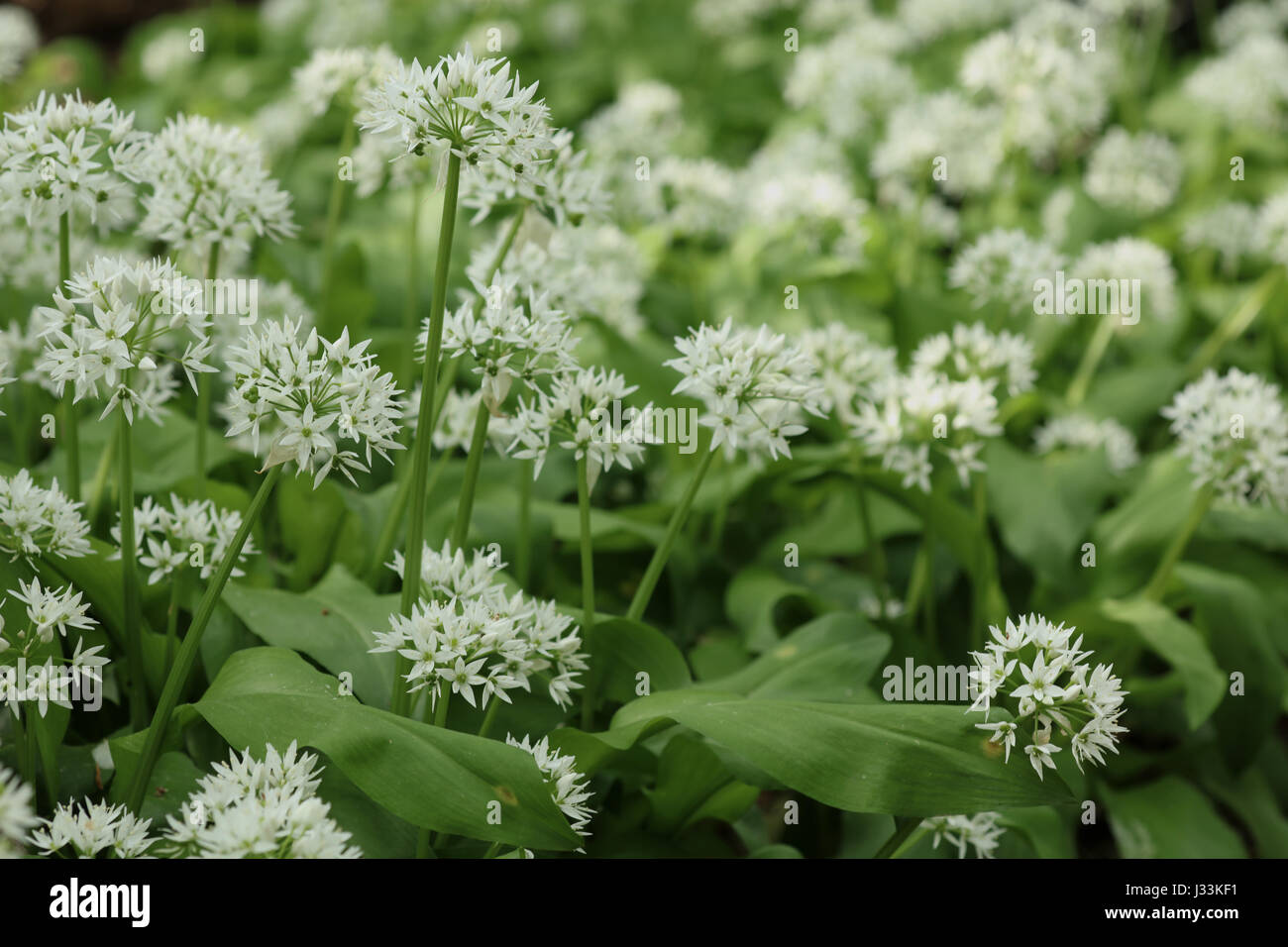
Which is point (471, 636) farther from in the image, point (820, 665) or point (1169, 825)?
point (1169, 825)

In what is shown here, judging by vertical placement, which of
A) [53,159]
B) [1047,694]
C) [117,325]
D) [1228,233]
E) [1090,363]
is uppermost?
[1228,233]

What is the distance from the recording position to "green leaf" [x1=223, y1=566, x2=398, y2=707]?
7.74 feet

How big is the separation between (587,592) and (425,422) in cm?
56

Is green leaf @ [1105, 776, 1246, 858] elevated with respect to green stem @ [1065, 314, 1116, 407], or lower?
lower

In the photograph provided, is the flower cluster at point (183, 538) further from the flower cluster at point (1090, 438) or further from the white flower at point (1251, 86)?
the white flower at point (1251, 86)

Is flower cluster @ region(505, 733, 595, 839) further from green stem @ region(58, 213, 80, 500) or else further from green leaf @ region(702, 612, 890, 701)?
green stem @ region(58, 213, 80, 500)

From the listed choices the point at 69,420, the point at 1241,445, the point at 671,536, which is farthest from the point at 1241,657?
the point at 69,420

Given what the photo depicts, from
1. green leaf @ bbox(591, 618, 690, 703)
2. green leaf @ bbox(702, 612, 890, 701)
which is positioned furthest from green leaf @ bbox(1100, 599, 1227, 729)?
green leaf @ bbox(591, 618, 690, 703)

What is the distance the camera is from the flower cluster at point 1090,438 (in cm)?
391

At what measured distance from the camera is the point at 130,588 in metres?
2.21

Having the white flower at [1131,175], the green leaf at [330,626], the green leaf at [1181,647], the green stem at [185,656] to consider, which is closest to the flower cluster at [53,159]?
the green stem at [185,656]

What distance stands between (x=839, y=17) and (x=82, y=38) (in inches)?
261

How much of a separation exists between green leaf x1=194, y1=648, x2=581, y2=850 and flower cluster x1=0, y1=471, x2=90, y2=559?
1.33 feet
